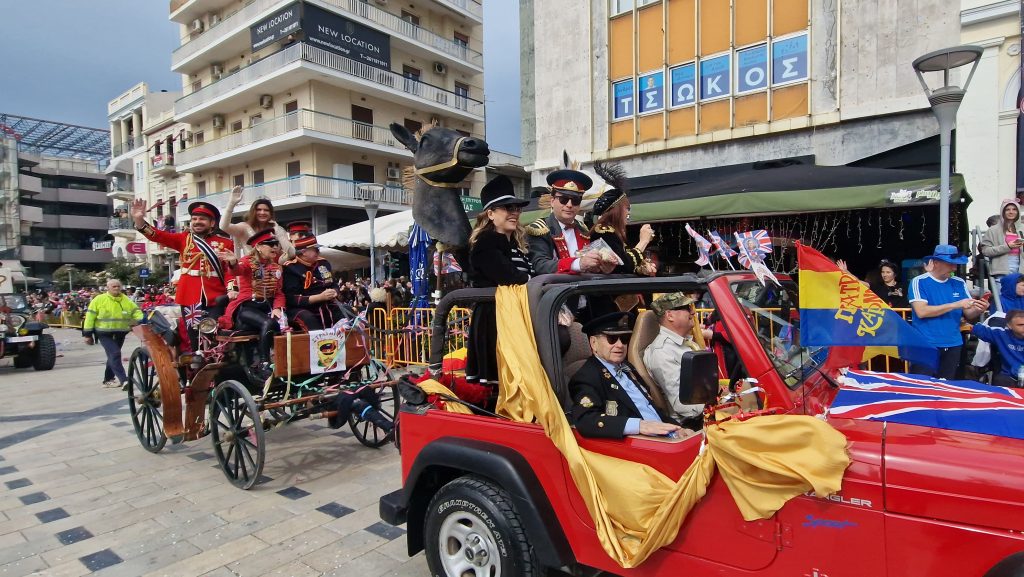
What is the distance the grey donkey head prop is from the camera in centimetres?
370

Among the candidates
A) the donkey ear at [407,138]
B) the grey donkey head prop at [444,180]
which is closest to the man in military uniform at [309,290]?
the donkey ear at [407,138]

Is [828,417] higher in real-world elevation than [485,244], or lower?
lower

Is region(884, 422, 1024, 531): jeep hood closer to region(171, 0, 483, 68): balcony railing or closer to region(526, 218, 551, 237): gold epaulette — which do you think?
region(526, 218, 551, 237): gold epaulette

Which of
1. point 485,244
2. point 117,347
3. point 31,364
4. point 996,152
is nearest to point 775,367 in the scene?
point 485,244

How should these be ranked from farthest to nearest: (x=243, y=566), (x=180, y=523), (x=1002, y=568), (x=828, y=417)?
(x=180, y=523) < (x=243, y=566) < (x=828, y=417) < (x=1002, y=568)

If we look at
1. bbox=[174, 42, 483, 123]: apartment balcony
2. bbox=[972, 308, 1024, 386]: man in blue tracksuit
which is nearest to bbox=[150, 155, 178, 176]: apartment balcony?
bbox=[174, 42, 483, 123]: apartment balcony

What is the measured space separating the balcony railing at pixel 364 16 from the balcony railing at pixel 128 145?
1285 cm

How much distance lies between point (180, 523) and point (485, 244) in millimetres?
3324

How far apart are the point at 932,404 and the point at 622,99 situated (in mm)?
12919

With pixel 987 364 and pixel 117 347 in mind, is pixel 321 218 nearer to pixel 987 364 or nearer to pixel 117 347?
pixel 117 347

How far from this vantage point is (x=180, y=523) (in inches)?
173

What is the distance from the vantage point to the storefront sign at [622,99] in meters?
14.1

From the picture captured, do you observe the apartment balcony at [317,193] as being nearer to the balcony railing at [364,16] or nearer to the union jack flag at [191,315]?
the balcony railing at [364,16]

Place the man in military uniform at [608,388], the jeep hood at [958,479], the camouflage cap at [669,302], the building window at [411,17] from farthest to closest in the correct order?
the building window at [411,17]
the camouflage cap at [669,302]
the man in military uniform at [608,388]
the jeep hood at [958,479]
